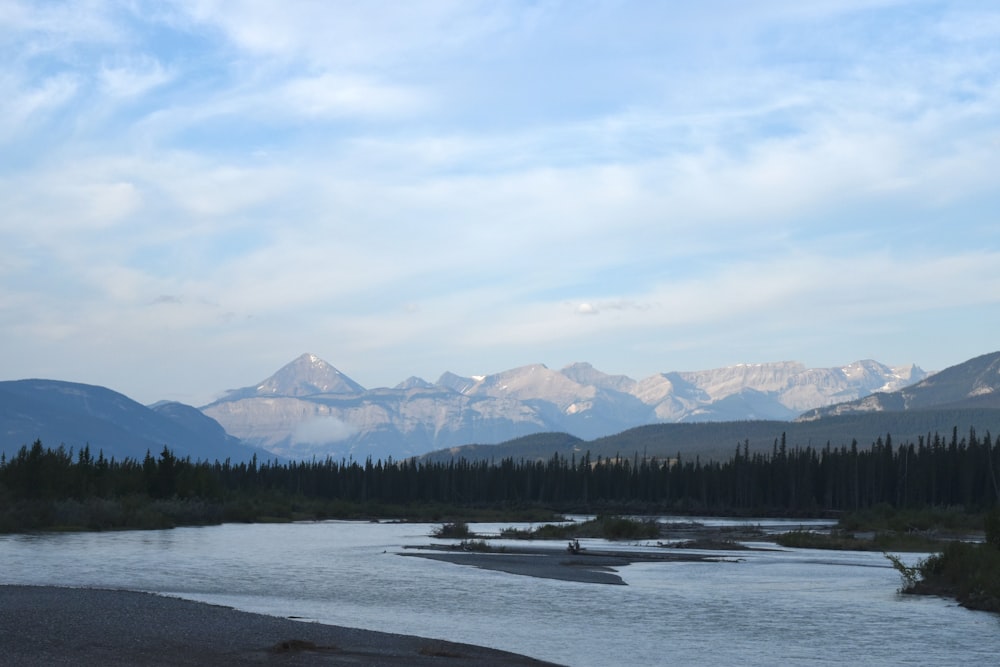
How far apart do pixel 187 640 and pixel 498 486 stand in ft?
538

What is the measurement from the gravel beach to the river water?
7.70 feet

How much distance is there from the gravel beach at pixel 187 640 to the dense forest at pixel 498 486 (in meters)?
54.8

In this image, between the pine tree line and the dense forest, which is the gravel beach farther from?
the pine tree line

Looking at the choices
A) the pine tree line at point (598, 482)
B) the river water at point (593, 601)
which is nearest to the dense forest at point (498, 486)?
the pine tree line at point (598, 482)

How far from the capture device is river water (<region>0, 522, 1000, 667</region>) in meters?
31.1

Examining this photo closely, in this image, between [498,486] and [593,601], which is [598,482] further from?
[593,601]

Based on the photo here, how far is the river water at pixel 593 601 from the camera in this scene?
31.1 metres

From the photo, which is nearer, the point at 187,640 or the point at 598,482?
the point at 187,640

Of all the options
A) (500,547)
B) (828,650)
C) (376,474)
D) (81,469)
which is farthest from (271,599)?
(376,474)

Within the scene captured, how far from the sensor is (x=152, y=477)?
124250mm

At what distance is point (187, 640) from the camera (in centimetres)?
2905

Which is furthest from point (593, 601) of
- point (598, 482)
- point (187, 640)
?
point (598, 482)

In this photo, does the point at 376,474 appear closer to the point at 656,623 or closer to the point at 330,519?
the point at 330,519

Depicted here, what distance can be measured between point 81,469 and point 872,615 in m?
94.4
